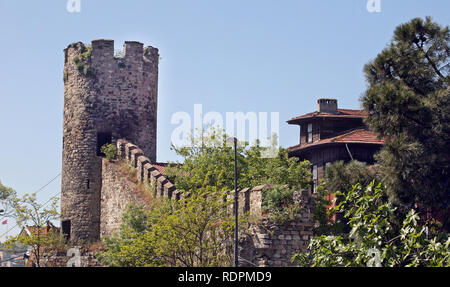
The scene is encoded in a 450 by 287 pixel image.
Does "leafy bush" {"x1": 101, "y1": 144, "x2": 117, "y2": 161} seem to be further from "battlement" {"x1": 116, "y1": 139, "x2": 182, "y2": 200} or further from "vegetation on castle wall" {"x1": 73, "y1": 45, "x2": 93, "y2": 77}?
"vegetation on castle wall" {"x1": 73, "y1": 45, "x2": 93, "y2": 77}

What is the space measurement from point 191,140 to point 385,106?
18272 mm

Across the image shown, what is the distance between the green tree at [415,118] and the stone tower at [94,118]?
20.2 metres

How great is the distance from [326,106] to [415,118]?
23341 millimetres

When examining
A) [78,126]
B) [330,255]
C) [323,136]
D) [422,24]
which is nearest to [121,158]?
Answer: [78,126]

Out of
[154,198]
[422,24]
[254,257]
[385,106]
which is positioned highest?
[422,24]

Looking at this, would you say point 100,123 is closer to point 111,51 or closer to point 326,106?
point 111,51

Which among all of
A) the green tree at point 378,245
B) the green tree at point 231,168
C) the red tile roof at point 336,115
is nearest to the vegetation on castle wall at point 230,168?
the green tree at point 231,168

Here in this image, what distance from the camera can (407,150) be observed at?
3172 cm

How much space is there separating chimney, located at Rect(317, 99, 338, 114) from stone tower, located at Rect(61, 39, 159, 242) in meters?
12.0

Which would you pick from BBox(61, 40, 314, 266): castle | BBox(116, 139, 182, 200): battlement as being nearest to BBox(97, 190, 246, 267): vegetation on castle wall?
BBox(116, 139, 182, 200): battlement

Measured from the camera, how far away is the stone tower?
49688 mm
